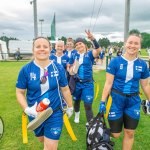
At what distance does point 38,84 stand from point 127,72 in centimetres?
145

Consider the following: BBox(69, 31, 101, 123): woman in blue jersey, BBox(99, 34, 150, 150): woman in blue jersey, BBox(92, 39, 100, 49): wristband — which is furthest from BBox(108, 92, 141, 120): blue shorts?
BBox(69, 31, 101, 123): woman in blue jersey

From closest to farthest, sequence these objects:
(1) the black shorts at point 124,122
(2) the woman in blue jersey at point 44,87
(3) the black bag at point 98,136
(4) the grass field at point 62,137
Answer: (2) the woman in blue jersey at point 44,87 < (3) the black bag at point 98,136 < (1) the black shorts at point 124,122 < (4) the grass field at point 62,137

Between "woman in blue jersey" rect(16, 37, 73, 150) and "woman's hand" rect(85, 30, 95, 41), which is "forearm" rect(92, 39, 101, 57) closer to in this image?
"woman's hand" rect(85, 30, 95, 41)

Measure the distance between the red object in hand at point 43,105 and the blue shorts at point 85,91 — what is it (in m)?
3.16

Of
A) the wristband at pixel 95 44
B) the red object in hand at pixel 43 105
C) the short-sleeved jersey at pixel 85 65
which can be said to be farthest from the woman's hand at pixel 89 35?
the red object in hand at pixel 43 105

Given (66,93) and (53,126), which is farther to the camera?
(66,93)

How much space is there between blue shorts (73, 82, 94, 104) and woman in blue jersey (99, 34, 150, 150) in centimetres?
211

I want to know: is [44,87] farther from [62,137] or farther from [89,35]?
[62,137]

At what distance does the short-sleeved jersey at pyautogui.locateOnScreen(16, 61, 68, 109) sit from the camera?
3971 mm

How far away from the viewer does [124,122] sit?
15.6ft

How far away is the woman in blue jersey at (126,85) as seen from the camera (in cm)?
458

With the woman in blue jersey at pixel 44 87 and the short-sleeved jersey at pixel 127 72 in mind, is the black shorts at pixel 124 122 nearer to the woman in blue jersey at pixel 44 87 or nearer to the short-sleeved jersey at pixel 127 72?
the short-sleeved jersey at pixel 127 72

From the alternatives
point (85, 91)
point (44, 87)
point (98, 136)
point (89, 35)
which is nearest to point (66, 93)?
point (44, 87)

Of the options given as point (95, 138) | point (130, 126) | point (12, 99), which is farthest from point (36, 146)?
point (12, 99)
